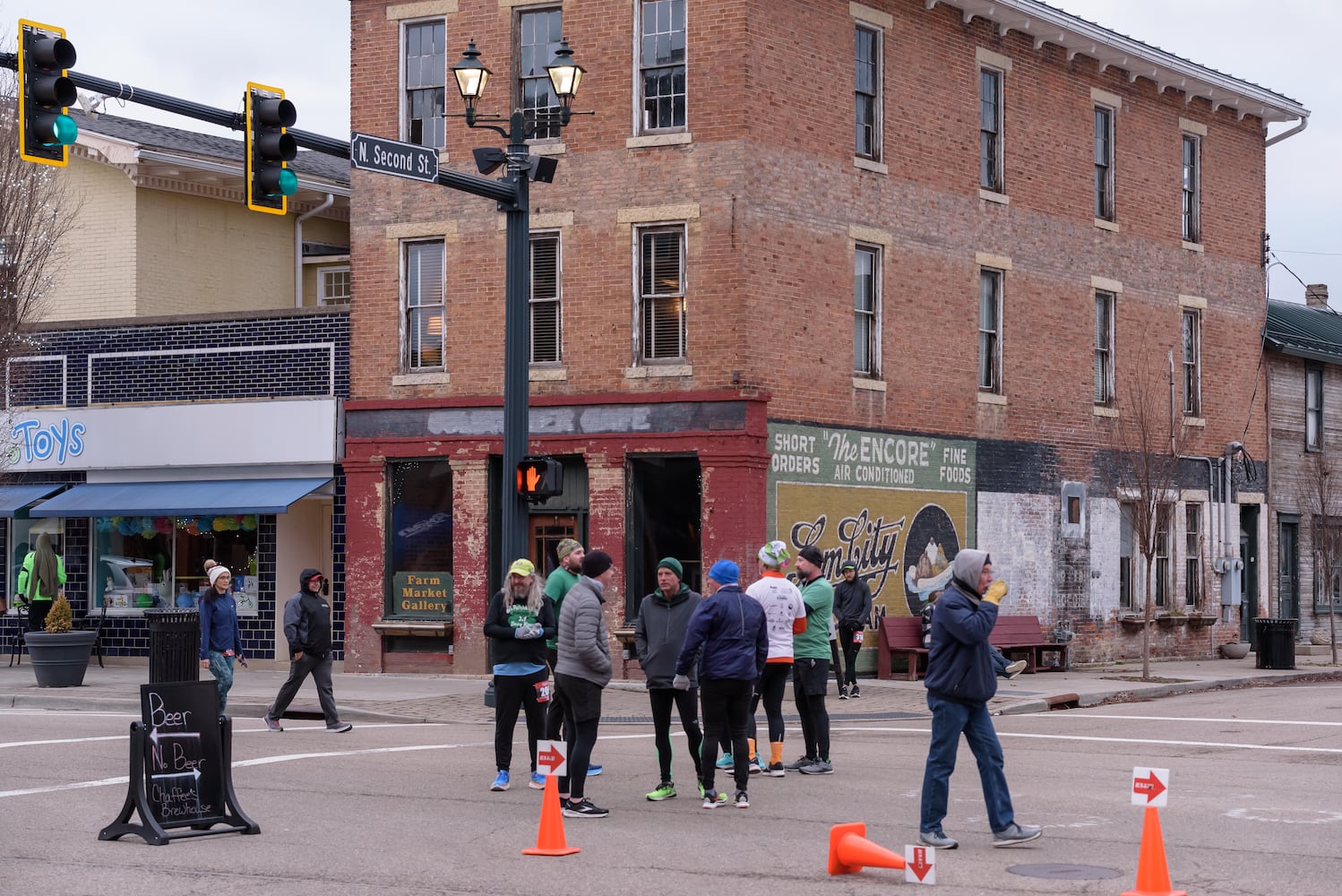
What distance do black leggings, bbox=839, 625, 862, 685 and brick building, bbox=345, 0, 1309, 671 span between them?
1.68 m

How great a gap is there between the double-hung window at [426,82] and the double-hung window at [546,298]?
7.74ft

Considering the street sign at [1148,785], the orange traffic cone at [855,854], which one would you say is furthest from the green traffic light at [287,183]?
the street sign at [1148,785]

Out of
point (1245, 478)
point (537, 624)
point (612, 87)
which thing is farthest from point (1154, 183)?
point (537, 624)

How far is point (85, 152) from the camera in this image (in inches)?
1142

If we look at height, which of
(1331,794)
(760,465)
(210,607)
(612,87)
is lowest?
(1331,794)

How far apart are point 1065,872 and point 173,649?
10.6 m

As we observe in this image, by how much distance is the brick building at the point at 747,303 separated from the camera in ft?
78.6

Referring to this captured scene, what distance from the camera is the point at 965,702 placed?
10.9 meters

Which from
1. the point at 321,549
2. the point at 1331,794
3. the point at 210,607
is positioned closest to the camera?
the point at 1331,794

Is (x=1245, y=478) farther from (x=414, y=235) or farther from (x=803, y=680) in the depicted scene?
(x=803, y=680)

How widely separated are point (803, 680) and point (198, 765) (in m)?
5.31

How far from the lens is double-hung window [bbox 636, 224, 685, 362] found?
24172 mm

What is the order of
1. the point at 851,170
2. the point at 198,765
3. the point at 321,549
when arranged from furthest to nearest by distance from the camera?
1. the point at 321,549
2. the point at 851,170
3. the point at 198,765

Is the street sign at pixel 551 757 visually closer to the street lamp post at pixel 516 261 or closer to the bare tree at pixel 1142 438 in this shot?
the street lamp post at pixel 516 261
